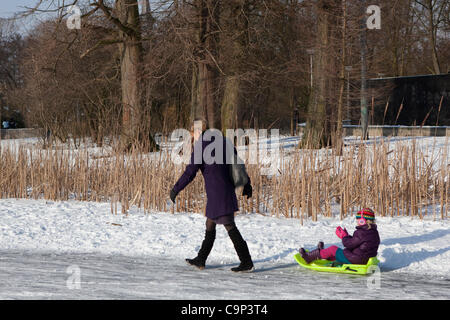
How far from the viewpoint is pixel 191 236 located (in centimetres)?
805

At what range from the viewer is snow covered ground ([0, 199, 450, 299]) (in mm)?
5395

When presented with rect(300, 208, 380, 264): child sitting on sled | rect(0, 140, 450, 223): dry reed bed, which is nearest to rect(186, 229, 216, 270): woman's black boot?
rect(300, 208, 380, 264): child sitting on sled

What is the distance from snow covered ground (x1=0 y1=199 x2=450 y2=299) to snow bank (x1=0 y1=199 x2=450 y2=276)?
0.01 metres

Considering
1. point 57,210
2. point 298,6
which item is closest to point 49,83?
point 298,6

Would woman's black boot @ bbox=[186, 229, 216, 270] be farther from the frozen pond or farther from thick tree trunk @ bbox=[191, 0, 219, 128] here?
thick tree trunk @ bbox=[191, 0, 219, 128]

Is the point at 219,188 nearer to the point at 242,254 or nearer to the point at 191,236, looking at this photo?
the point at 242,254

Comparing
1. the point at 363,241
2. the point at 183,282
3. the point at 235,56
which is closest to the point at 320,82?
the point at 235,56

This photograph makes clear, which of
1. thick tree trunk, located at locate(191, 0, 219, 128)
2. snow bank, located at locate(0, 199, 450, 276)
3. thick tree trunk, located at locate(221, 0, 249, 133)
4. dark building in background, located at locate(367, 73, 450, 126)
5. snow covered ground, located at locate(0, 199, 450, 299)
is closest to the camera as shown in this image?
snow covered ground, located at locate(0, 199, 450, 299)

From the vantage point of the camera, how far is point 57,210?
10.1 m

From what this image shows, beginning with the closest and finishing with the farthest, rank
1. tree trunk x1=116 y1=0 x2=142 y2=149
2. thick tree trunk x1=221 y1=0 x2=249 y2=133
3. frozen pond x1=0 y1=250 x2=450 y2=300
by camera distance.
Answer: frozen pond x1=0 y1=250 x2=450 y2=300 < thick tree trunk x1=221 y1=0 x2=249 y2=133 < tree trunk x1=116 y1=0 x2=142 y2=149

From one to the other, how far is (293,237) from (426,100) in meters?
16.4

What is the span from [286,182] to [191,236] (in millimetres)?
1971

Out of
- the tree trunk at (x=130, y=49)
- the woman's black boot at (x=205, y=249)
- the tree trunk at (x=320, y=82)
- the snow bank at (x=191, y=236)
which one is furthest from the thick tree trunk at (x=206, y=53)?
the woman's black boot at (x=205, y=249)
